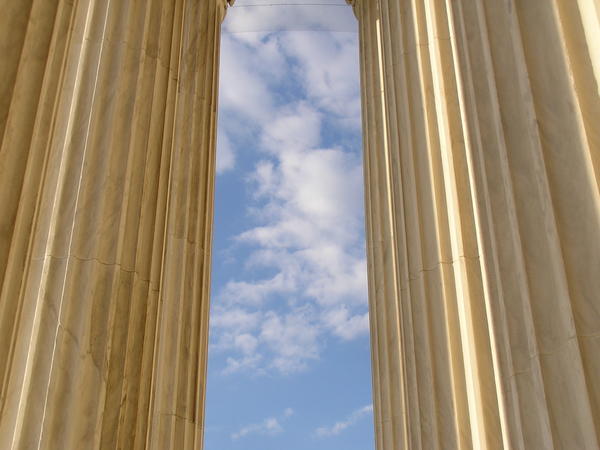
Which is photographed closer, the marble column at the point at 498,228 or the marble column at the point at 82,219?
the marble column at the point at 498,228

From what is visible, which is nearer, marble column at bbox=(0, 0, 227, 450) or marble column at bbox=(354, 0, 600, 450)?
marble column at bbox=(354, 0, 600, 450)

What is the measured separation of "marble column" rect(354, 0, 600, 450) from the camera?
35.7 feet

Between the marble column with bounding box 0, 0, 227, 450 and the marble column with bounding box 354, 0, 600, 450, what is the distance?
7801 millimetres

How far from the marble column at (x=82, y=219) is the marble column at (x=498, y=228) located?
7.80 meters

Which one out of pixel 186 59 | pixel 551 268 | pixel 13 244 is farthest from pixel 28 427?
pixel 186 59

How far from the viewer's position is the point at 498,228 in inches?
525

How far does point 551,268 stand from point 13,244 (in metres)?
11.5

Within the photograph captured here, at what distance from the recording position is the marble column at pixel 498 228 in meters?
10.9

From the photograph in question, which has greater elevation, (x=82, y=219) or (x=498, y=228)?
(x=82, y=219)

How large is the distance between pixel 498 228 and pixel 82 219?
979 centimetres

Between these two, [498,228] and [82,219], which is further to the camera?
[82,219]

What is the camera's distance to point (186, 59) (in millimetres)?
32875

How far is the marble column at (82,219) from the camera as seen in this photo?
1603cm

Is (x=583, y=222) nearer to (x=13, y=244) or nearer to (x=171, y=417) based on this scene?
(x=13, y=244)
